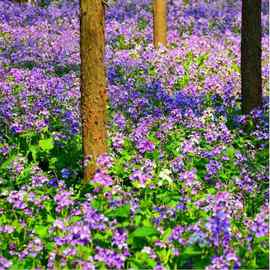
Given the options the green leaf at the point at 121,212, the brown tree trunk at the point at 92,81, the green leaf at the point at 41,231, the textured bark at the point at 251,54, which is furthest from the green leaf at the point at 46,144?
the textured bark at the point at 251,54

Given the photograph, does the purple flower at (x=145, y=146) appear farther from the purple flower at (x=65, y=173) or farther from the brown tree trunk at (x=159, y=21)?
the brown tree trunk at (x=159, y=21)

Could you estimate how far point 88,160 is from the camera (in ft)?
21.7

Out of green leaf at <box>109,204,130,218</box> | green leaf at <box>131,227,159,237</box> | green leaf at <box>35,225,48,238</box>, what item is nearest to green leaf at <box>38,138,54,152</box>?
green leaf at <box>35,225,48,238</box>

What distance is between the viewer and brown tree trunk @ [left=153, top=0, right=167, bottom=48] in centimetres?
1445

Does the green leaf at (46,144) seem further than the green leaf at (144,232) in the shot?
Yes

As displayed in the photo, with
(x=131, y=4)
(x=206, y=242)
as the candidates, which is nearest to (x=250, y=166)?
(x=206, y=242)

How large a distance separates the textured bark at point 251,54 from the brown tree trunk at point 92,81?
8.88ft

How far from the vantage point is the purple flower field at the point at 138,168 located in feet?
16.5

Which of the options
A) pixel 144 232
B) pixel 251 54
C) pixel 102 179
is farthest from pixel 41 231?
pixel 251 54

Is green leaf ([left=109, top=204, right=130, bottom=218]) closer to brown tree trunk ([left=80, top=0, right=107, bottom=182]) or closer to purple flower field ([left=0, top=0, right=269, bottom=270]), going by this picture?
purple flower field ([left=0, top=0, right=269, bottom=270])

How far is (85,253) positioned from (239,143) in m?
3.44

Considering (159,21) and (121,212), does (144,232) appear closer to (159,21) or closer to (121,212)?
(121,212)

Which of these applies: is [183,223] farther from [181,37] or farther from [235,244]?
[181,37]

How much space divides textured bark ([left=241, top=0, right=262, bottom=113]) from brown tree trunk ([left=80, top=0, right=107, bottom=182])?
2.71 metres
